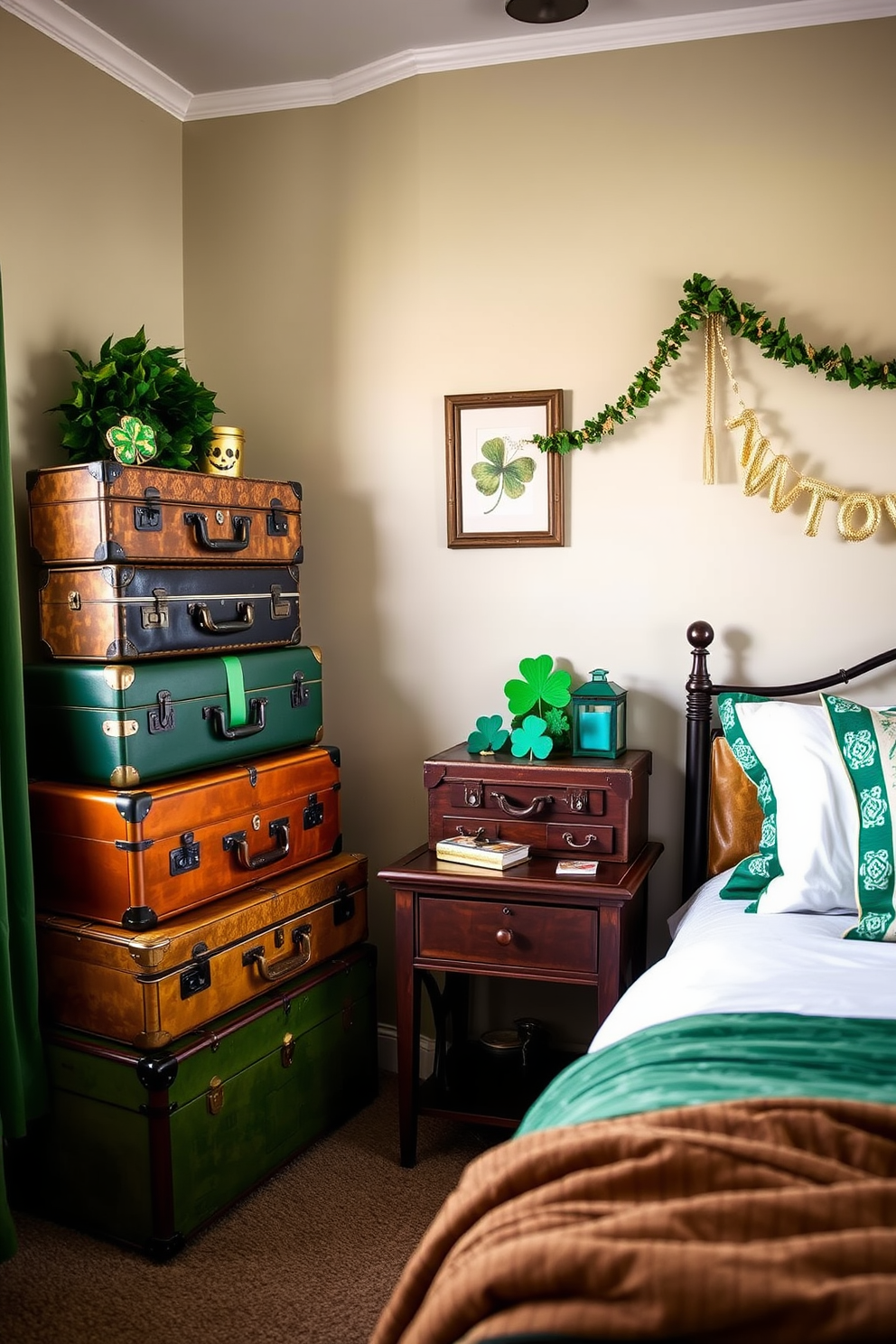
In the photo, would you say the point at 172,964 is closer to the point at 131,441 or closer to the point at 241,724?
the point at 241,724

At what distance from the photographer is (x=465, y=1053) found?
9.46 ft

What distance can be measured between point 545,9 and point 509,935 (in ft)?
7.14

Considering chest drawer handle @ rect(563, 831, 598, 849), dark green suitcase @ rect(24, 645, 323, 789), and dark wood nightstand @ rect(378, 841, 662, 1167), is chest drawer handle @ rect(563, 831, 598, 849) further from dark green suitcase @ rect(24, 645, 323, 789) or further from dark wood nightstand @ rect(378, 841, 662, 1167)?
dark green suitcase @ rect(24, 645, 323, 789)

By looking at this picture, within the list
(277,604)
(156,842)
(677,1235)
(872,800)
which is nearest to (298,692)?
(277,604)

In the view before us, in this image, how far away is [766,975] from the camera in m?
1.84

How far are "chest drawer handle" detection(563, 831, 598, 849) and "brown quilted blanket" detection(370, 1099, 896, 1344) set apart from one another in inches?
46.8

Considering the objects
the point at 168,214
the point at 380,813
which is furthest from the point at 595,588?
the point at 168,214

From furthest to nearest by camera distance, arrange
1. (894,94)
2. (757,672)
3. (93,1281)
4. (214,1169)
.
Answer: (757,672) < (894,94) < (214,1169) < (93,1281)

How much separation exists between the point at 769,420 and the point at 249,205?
1.62 m

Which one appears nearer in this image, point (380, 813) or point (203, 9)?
point (203, 9)

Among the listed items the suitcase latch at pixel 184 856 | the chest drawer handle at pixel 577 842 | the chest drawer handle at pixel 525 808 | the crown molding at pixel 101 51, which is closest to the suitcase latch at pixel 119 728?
the suitcase latch at pixel 184 856

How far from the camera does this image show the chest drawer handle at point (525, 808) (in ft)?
8.46

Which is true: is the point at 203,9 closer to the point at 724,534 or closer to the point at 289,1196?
the point at 724,534

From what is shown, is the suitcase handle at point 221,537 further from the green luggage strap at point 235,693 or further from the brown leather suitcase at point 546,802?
the brown leather suitcase at point 546,802
